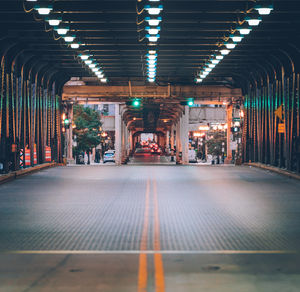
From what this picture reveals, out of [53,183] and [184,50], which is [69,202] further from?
[184,50]

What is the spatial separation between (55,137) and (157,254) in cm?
3319

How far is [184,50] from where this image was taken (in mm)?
29344

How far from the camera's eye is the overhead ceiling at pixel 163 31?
2006cm

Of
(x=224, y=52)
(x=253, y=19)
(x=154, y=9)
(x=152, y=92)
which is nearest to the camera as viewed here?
(x=154, y=9)

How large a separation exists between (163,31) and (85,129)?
53.3m

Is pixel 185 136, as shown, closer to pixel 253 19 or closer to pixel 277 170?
pixel 277 170

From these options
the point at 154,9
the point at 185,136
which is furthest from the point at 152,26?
the point at 185,136

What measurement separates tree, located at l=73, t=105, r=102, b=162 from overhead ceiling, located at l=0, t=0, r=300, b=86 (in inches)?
1586

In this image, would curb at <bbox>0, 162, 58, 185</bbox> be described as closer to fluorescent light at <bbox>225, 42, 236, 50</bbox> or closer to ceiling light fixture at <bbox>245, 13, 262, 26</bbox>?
fluorescent light at <bbox>225, 42, 236, 50</bbox>

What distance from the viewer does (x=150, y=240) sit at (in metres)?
11.3

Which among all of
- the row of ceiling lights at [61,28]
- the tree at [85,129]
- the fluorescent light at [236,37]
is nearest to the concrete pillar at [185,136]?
the tree at [85,129]

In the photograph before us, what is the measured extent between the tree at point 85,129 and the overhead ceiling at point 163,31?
40276 millimetres

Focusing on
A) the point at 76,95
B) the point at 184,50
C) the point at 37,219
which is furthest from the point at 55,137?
the point at 37,219

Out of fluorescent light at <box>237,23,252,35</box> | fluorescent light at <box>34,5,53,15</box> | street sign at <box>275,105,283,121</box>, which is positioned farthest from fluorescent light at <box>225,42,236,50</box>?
fluorescent light at <box>34,5,53,15</box>
